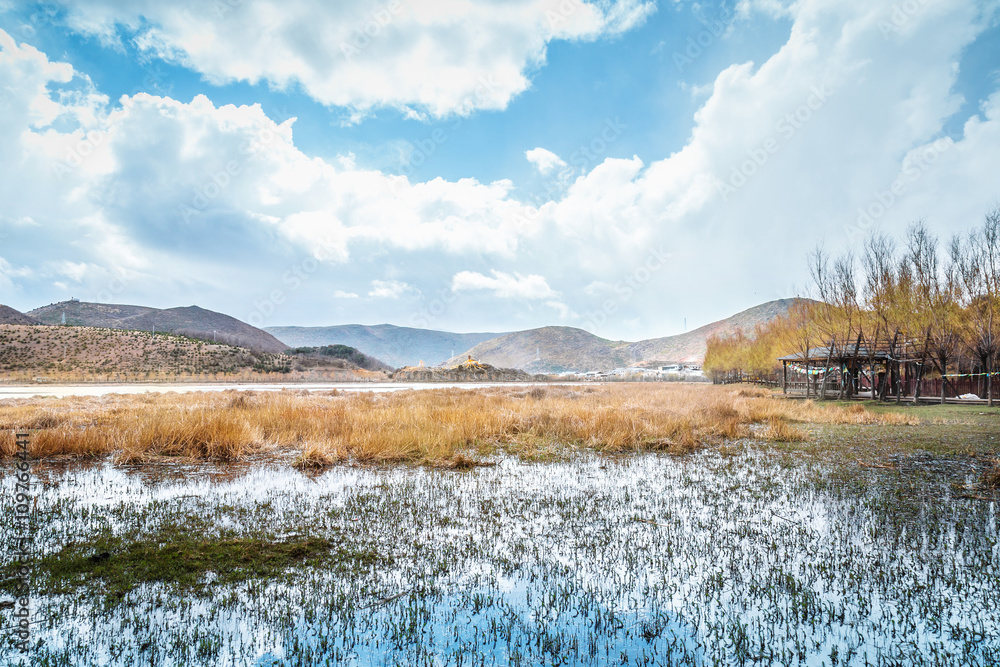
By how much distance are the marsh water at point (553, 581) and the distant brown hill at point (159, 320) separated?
439 ft

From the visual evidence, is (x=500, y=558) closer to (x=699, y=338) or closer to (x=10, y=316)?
(x=10, y=316)

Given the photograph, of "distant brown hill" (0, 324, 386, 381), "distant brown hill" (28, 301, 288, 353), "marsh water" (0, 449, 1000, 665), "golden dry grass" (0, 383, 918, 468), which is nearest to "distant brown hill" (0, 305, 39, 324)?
"distant brown hill" (28, 301, 288, 353)

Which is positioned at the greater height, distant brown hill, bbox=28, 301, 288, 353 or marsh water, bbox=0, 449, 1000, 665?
distant brown hill, bbox=28, 301, 288, 353

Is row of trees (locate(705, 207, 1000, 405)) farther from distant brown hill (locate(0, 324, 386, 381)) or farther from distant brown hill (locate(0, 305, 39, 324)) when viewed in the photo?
distant brown hill (locate(0, 305, 39, 324))

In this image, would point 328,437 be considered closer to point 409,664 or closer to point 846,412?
point 409,664

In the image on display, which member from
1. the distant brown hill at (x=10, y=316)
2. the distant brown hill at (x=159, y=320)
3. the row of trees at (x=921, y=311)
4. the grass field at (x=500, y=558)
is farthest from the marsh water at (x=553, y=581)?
the distant brown hill at (x=10, y=316)

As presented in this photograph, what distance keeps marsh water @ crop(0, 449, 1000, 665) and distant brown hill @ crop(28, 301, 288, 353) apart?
439 feet

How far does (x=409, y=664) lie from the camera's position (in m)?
2.81

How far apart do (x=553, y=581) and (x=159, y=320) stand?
179 metres

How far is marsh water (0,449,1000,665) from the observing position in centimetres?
297

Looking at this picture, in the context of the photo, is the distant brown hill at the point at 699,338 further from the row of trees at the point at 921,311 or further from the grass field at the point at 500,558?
the grass field at the point at 500,558

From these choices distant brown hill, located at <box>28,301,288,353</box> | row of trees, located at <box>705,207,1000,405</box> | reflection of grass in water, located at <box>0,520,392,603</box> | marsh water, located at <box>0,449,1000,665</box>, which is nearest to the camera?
marsh water, located at <box>0,449,1000,665</box>

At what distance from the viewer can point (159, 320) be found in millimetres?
147875

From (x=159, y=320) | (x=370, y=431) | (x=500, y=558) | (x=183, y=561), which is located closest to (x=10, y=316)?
(x=159, y=320)
